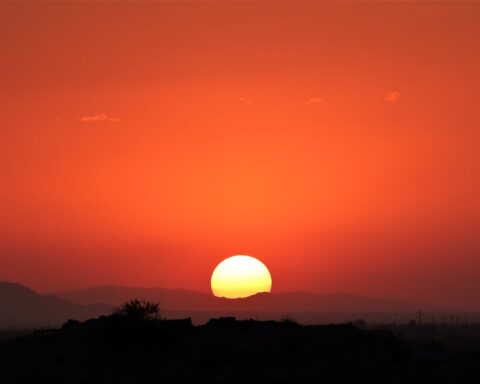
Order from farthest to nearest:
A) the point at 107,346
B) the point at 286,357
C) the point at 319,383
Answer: the point at 107,346, the point at 286,357, the point at 319,383

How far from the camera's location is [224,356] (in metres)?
39.1

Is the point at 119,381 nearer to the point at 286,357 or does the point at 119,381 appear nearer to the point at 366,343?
the point at 286,357

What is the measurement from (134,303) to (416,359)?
13.4 meters

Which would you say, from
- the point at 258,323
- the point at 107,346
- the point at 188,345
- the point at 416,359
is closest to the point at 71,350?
the point at 107,346

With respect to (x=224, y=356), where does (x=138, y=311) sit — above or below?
above

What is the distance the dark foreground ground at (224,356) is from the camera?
121ft

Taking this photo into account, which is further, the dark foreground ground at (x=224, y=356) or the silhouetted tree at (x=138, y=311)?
the silhouetted tree at (x=138, y=311)

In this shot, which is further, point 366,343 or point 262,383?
point 366,343

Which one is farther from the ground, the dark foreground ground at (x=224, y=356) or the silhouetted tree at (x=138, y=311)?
the silhouetted tree at (x=138, y=311)

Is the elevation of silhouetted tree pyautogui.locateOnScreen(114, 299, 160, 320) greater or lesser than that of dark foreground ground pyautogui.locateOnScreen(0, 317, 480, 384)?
greater

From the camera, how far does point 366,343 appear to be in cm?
4056

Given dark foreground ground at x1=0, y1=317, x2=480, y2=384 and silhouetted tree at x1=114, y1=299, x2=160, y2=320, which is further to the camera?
silhouetted tree at x1=114, y1=299, x2=160, y2=320

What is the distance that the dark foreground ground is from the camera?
36781 millimetres

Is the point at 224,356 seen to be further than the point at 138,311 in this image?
No
